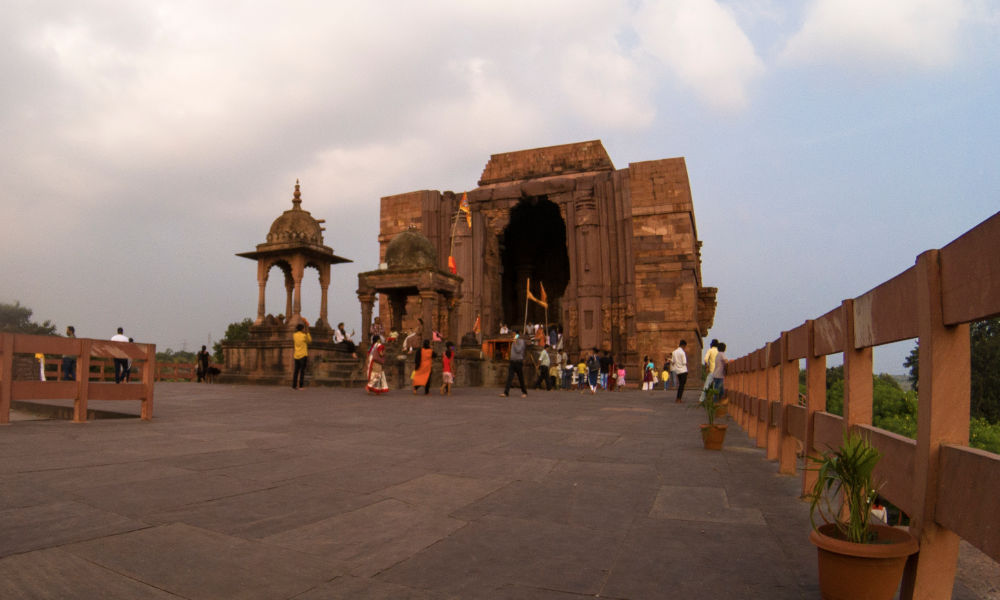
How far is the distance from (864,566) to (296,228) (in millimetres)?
21565

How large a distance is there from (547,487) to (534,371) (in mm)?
20490

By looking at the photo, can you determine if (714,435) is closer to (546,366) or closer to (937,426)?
(937,426)

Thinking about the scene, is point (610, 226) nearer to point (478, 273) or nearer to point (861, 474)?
point (478, 273)

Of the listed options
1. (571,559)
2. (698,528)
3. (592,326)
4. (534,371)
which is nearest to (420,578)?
(571,559)

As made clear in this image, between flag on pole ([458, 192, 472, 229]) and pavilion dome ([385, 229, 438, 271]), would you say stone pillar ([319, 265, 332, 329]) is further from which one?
flag on pole ([458, 192, 472, 229])

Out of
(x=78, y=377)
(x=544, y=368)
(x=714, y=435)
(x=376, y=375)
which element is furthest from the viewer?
(x=544, y=368)

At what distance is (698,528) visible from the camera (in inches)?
131

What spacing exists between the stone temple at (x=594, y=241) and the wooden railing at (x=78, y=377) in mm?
15043

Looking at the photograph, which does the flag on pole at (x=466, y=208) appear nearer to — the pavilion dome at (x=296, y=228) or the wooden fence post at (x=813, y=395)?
the pavilion dome at (x=296, y=228)

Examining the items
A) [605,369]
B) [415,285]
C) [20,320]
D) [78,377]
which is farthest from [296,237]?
[20,320]

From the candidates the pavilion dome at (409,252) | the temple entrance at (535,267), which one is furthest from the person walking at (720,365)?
the temple entrance at (535,267)

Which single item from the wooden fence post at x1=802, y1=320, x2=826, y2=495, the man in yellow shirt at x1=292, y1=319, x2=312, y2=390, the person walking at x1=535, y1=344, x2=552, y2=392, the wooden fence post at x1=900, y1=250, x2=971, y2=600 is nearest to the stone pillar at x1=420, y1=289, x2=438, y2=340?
the man in yellow shirt at x1=292, y1=319, x2=312, y2=390

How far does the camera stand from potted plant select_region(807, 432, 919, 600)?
2055 millimetres

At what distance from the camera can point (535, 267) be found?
1633 inches
